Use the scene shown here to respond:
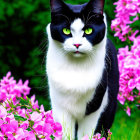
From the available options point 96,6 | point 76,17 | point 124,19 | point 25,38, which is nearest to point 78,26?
point 76,17

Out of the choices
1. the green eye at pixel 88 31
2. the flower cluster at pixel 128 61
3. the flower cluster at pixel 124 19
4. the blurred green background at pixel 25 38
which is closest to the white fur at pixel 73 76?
the green eye at pixel 88 31

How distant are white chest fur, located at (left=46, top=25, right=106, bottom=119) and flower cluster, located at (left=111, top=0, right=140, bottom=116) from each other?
451mm

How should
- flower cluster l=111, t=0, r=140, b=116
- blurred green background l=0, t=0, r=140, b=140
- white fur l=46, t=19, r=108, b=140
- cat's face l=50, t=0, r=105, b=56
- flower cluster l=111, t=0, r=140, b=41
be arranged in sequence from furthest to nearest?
blurred green background l=0, t=0, r=140, b=140
flower cluster l=111, t=0, r=140, b=41
flower cluster l=111, t=0, r=140, b=116
white fur l=46, t=19, r=108, b=140
cat's face l=50, t=0, r=105, b=56

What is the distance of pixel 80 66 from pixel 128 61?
1.93 feet

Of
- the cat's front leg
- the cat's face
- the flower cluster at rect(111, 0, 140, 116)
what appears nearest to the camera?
the cat's face

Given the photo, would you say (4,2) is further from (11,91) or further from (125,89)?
(125,89)

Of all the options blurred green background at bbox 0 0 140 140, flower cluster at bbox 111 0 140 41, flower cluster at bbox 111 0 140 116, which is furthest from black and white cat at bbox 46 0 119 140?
blurred green background at bbox 0 0 140 140

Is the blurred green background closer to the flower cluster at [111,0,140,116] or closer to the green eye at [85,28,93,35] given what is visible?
→ the flower cluster at [111,0,140,116]

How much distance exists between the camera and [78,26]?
212 centimetres

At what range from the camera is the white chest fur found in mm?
2301

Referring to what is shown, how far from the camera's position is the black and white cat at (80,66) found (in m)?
2.16

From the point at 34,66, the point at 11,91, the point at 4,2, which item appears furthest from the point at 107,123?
the point at 4,2

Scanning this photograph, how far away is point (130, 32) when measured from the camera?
310cm

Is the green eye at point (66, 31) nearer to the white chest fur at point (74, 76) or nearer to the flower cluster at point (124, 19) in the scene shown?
the white chest fur at point (74, 76)
